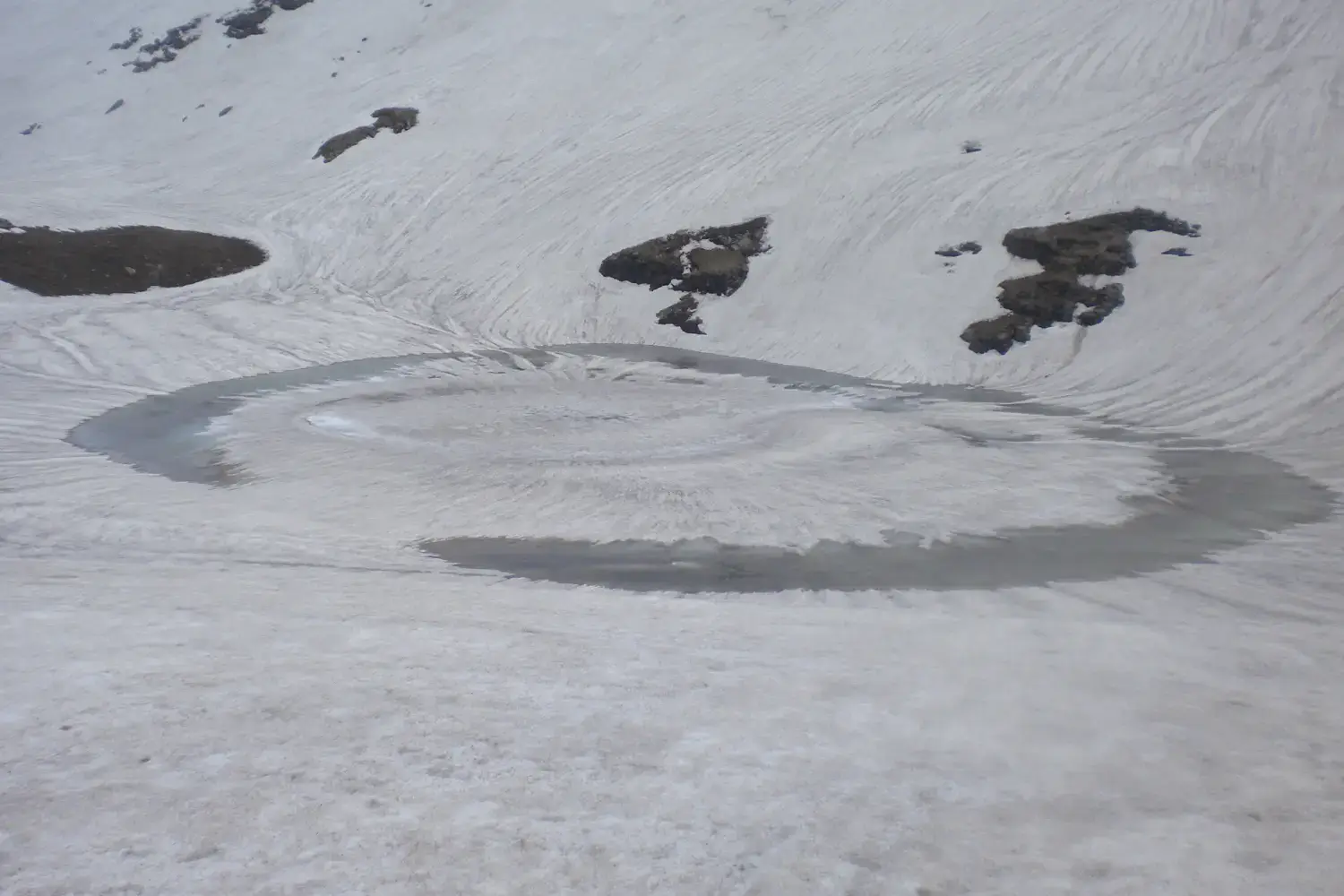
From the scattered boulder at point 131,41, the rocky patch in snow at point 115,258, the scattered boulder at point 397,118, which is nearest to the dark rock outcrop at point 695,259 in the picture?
the rocky patch in snow at point 115,258

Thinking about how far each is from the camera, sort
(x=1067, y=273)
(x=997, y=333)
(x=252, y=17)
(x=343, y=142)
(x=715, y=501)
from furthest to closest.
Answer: (x=252, y=17)
(x=343, y=142)
(x=1067, y=273)
(x=997, y=333)
(x=715, y=501)

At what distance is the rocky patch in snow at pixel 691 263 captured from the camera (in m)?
22.2

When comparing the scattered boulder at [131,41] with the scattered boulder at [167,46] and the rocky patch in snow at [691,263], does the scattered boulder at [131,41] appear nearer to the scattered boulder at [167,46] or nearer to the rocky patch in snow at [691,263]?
the scattered boulder at [167,46]

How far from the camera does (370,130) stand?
32688 mm

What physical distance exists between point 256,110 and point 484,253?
16274 mm

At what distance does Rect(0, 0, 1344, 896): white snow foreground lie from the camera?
4.00 meters

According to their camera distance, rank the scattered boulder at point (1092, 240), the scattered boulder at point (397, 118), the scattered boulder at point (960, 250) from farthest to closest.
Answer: the scattered boulder at point (397, 118) < the scattered boulder at point (960, 250) < the scattered boulder at point (1092, 240)

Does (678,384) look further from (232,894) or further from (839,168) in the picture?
(232,894)

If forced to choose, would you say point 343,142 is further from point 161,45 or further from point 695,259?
point 161,45

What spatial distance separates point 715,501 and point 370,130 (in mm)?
26488

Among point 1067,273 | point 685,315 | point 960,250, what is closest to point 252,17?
point 685,315

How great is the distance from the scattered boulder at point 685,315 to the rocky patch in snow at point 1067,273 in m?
5.44

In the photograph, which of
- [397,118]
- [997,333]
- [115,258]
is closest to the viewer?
[997,333]

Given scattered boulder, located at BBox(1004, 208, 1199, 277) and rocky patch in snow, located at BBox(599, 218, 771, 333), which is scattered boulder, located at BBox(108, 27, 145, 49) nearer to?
rocky patch in snow, located at BBox(599, 218, 771, 333)
